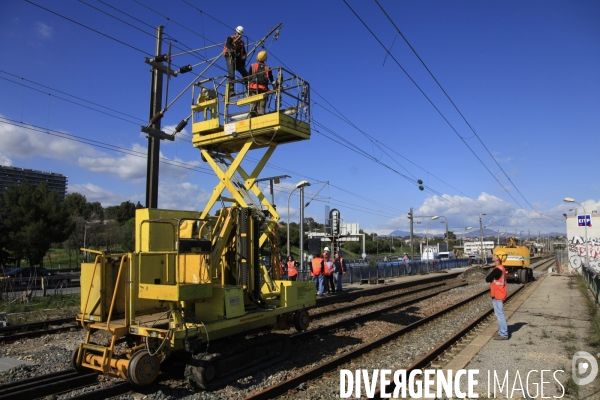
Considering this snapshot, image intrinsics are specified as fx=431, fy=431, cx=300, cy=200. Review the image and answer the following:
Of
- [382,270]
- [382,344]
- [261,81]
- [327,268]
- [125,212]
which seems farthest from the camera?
[125,212]

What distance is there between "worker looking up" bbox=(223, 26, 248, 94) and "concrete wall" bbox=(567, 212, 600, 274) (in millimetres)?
25715

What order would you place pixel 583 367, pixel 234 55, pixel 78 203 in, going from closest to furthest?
pixel 583 367
pixel 234 55
pixel 78 203

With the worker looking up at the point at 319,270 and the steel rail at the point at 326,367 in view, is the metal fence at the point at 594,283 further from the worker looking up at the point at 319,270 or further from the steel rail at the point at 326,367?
the worker looking up at the point at 319,270

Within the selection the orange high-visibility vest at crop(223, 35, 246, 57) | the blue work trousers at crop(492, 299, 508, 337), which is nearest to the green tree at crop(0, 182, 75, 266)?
the orange high-visibility vest at crop(223, 35, 246, 57)

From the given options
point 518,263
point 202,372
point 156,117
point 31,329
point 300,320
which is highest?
point 156,117

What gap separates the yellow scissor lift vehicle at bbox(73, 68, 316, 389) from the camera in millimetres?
6344

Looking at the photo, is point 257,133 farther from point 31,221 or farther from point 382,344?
point 31,221

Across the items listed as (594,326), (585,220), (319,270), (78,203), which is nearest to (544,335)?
(594,326)

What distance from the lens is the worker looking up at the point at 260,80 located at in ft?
28.5

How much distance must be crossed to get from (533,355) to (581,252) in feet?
83.9

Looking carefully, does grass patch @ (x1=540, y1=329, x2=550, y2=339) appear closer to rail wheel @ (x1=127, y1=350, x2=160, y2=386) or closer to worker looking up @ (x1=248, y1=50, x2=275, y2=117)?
worker looking up @ (x1=248, y1=50, x2=275, y2=117)

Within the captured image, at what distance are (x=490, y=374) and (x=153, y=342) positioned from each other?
5617 mm

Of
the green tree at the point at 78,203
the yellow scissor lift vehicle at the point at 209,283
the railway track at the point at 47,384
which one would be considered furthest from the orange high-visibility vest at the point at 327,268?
the green tree at the point at 78,203

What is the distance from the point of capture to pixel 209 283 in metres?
6.73
